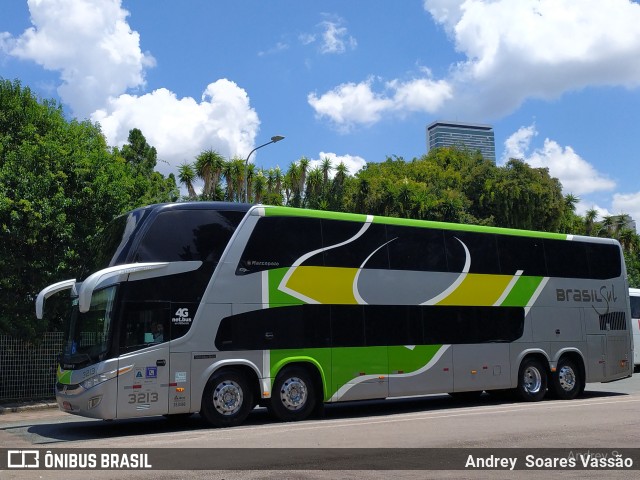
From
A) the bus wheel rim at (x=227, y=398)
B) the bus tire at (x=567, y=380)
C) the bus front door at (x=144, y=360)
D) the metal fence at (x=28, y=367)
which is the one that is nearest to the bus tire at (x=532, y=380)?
the bus tire at (x=567, y=380)

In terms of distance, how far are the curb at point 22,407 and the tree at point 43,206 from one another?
1.86m

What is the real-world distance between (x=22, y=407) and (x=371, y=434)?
1116 cm

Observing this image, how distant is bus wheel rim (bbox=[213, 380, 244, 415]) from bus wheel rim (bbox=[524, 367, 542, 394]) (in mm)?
7908

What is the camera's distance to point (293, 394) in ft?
45.5

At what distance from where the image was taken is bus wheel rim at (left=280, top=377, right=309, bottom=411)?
45.2ft

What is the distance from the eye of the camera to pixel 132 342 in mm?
12344

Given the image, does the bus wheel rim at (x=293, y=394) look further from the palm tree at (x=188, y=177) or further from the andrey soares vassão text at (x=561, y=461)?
the palm tree at (x=188, y=177)

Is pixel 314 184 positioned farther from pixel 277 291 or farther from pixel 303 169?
pixel 277 291

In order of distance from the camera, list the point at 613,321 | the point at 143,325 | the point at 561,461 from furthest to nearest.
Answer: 1. the point at 613,321
2. the point at 143,325
3. the point at 561,461

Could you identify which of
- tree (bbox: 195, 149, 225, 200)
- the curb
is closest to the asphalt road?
the curb

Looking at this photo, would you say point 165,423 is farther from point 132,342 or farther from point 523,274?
point 523,274

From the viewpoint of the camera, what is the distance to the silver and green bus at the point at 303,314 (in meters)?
12.5

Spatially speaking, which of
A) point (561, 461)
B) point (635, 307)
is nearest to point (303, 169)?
point (635, 307)

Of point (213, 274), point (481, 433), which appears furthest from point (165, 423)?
point (481, 433)
